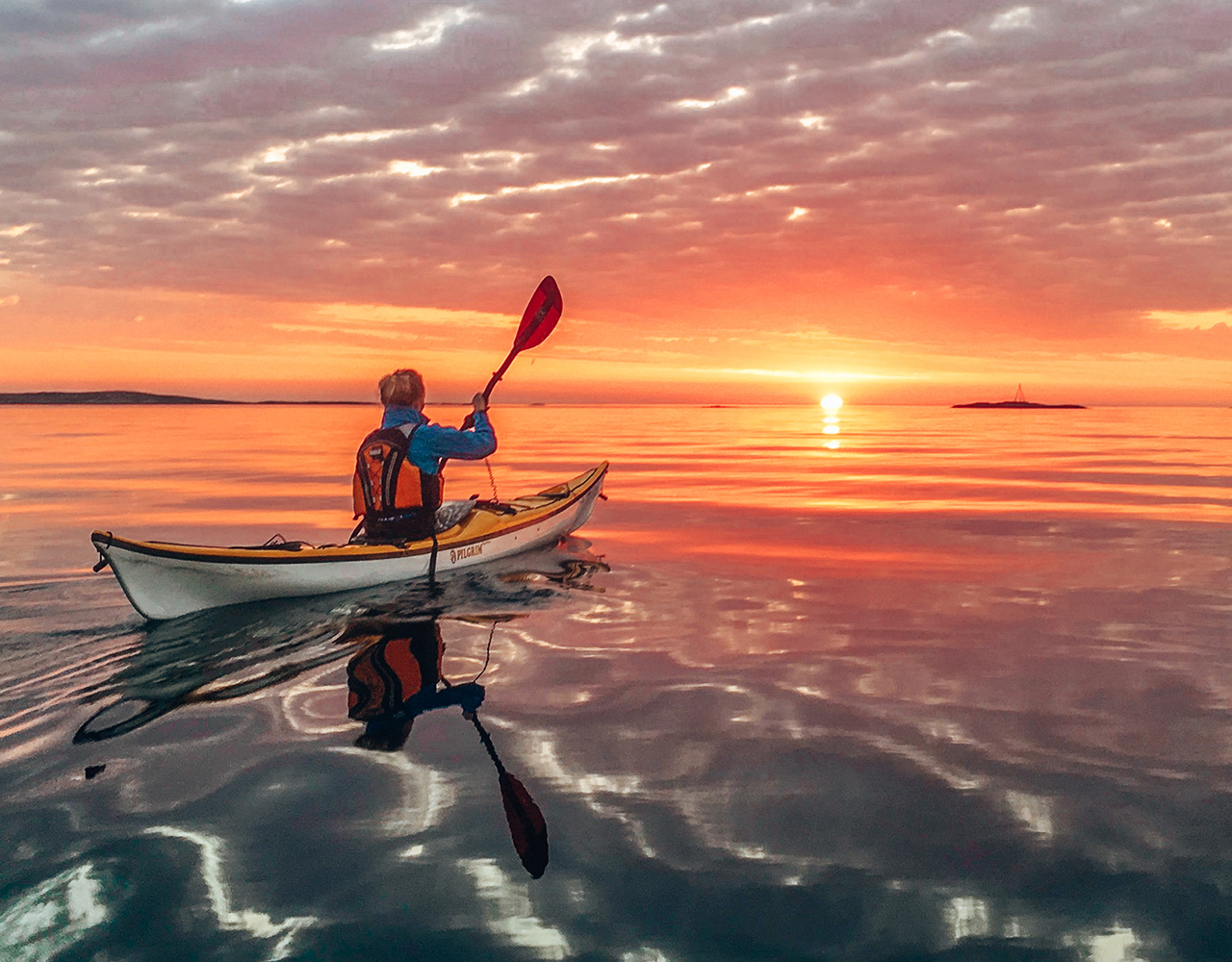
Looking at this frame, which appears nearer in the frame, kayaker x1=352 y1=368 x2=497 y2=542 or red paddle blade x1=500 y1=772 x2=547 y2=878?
red paddle blade x1=500 y1=772 x2=547 y2=878

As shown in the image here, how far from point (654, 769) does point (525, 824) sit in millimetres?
935

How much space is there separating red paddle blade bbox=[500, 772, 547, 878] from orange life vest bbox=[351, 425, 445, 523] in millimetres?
4990

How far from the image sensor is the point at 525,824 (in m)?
4.25

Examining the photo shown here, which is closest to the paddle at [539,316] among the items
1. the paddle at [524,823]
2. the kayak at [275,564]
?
the kayak at [275,564]

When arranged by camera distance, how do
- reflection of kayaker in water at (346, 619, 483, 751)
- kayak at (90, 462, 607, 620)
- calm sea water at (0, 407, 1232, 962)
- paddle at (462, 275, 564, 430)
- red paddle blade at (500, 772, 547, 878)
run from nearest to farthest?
calm sea water at (0, 407, 1232, 962)
red paddle blade at (500, 772, 547, 878)
reflection of kayaker in water at (346, 619, 483, 751)
kayak at (90, 462, 607, 620)
paddle at (462, 275, 564, 430)

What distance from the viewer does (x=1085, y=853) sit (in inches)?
155

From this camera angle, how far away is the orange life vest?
9.06 m

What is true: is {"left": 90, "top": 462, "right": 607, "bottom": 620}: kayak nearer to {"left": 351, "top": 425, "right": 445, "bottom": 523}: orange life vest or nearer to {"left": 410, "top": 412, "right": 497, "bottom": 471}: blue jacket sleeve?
{"left": 351, "top": 425, "right": 445, "bottom": 523}: orange life vest

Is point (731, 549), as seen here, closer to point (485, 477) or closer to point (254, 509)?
point (254, 509)

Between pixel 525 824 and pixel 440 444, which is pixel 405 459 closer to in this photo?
pixel 440 444

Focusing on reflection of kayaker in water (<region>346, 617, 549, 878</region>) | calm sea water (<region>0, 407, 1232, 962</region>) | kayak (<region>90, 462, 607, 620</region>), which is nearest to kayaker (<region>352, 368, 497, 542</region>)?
kayak (<region>90, 462, 607, 620</region>)

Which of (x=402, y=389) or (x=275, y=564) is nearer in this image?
(x=275, y=564)

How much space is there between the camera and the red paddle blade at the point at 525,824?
3906mm

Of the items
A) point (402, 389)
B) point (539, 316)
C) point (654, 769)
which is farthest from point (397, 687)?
point (539, 316)
